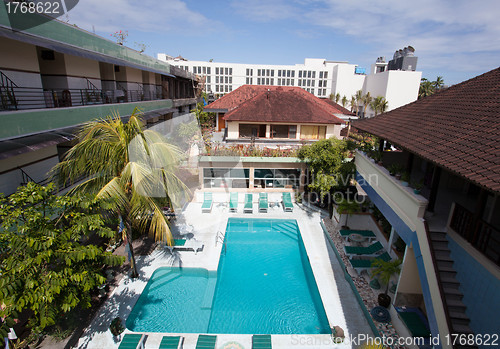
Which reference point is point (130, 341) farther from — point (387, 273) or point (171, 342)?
point (387, 273)

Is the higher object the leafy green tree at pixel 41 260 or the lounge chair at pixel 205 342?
the leafy green tree at pixel 41 260

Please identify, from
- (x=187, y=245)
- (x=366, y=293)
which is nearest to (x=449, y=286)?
(x=366, y=293)

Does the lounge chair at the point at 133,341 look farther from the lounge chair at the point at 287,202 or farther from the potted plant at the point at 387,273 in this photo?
the lounge chair at the point at 287,202

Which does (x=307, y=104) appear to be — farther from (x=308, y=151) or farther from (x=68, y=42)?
(x=68, y=42)

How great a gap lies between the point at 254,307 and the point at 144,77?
66.3ft

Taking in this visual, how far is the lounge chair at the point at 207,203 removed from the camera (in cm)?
1802

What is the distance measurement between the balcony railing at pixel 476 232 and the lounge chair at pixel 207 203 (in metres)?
13.4

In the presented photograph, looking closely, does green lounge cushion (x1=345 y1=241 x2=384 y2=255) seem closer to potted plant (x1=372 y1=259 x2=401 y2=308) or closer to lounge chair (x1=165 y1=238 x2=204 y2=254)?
potted plant (x1=372 y1=259 x2=401 y2=308)

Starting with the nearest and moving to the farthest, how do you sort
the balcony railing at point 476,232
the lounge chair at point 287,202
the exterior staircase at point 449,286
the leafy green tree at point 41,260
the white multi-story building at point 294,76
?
the leafy green tree at point 41,260 → the balcony railing at point 476,232 → the exterior staircase at point 449,286 → the lounge chair at point 287,202 → the white multi-story building at point 294,76

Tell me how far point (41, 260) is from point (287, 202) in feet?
48.2

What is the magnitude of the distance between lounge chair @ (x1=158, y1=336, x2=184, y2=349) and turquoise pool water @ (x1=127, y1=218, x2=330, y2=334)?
3.08ft

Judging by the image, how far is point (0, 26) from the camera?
7.27 meters

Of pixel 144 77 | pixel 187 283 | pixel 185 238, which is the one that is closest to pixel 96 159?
pixel 187 283

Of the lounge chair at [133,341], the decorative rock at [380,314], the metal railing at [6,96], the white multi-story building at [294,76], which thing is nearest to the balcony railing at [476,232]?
the decorative rock at [380,314]
